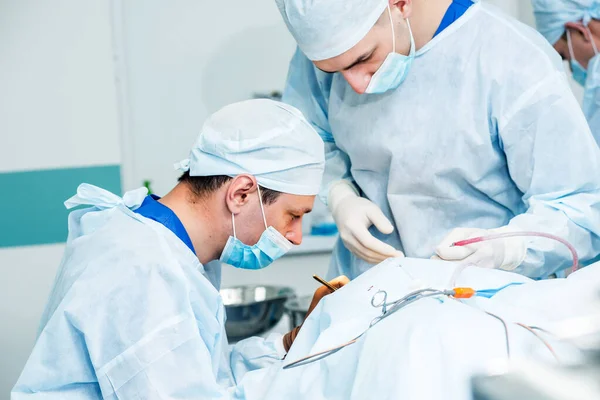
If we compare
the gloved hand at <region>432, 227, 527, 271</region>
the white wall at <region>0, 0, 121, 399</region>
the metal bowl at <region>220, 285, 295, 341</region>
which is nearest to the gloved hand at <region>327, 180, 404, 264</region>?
the gloved hand at <region>432, 227, 527, 271</region>

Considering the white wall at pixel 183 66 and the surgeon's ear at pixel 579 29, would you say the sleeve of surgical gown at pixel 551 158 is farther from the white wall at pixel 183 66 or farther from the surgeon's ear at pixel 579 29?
the white wall at pixel 183 66

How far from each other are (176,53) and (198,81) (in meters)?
0.14

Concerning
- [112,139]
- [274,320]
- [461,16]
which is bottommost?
[274,320]

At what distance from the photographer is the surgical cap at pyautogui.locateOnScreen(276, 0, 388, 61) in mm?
1565

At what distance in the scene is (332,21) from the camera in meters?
1.57

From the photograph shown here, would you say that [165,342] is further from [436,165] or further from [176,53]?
[176,53]

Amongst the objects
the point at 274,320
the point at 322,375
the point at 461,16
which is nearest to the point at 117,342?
the point at 322,375

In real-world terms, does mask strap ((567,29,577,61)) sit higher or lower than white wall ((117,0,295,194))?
higher

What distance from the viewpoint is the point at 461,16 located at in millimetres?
1682

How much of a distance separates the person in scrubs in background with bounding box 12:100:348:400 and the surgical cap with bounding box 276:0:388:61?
0.57 ft

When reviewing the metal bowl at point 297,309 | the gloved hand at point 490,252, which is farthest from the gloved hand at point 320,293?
the metal bowl at point 297,309

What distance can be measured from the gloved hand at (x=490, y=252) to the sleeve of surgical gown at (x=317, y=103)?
0.49m

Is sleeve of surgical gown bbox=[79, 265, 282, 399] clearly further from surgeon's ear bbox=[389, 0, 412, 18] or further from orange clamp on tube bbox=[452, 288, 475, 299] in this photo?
surgeon's ear bbox=[389, 0, 412, 18]

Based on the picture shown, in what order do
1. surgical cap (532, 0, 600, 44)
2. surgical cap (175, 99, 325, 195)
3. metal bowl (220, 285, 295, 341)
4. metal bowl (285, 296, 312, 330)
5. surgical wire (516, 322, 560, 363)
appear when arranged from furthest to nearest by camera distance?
1. metal bowl (220, 285, 295, 341)
2. metal bowl (285, 296, 312, 330)
3. surgical cap (532, 0, 600, 44)
4. surgical cap (175, 99, 325, 195)
5. surgical wire (516, 322, 560, 363)
